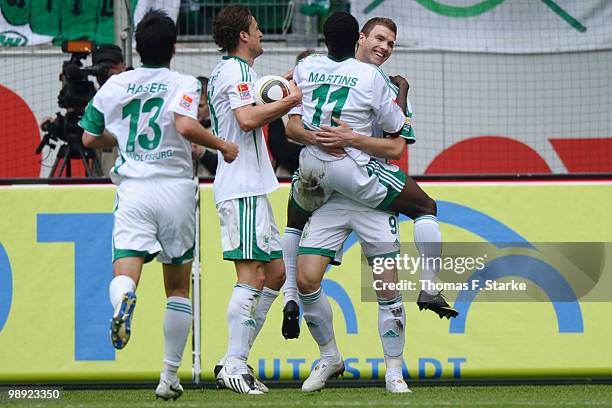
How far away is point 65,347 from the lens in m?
7.23

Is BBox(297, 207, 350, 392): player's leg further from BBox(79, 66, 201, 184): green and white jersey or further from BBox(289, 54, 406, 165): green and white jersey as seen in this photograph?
BBox(79, 66, 201, 184): green and white jersey

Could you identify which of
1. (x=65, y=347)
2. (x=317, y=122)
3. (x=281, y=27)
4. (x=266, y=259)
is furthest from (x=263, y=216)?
(x=281, y=27)

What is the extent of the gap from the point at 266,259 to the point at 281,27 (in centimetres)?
559

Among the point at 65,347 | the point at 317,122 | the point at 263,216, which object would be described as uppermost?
the point at 317,122

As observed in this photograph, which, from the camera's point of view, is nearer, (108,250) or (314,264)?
(314,264)

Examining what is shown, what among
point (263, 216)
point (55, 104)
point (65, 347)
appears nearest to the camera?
point (263, 216)

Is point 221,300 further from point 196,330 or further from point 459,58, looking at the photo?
point 459,58

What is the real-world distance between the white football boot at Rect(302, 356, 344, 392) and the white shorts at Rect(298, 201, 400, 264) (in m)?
0.61

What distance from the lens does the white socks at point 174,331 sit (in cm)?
582

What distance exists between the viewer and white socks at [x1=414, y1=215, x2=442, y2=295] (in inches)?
248

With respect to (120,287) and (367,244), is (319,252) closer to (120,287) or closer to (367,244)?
(367,244)

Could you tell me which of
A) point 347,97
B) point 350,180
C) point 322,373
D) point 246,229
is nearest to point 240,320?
point 246,229

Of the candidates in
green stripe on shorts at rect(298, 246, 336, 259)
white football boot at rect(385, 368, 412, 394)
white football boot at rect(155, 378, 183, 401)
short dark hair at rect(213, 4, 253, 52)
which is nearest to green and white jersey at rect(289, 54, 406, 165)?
short dark hair at rect(213, 4, 253, 52)

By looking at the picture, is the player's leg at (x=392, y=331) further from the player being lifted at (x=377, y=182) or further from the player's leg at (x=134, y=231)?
the player's leg at (x=134, y=231)
